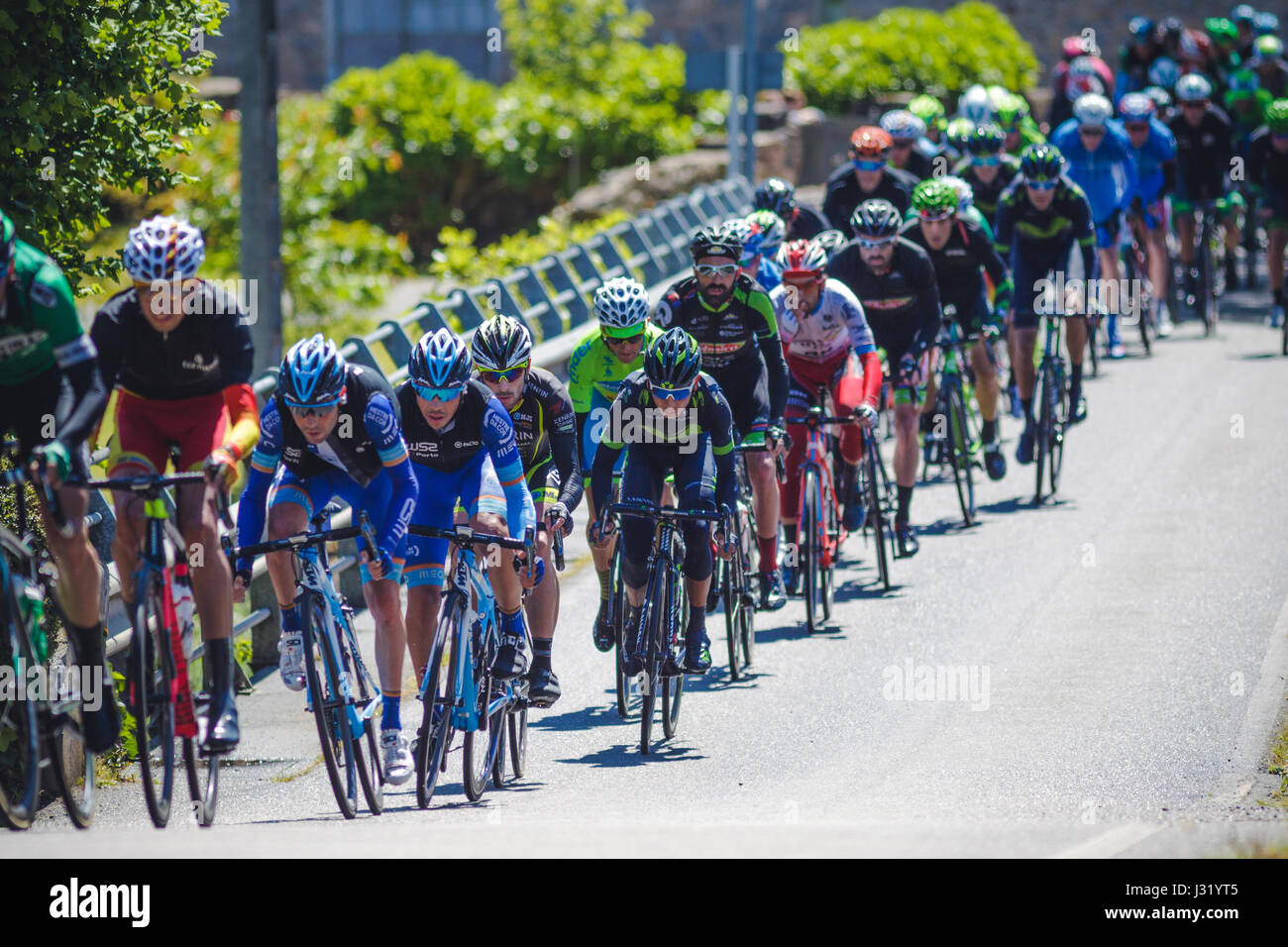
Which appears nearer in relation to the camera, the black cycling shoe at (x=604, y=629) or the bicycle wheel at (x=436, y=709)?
the bicycle wheel at (x=436, y=709)

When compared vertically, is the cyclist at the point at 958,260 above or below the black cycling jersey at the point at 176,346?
above

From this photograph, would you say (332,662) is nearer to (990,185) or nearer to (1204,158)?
(990,185)

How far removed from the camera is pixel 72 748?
27.3 ft

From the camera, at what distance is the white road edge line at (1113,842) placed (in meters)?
6.81

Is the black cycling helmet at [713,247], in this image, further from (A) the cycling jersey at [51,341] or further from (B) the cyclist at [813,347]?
(A) the cycling jersey at [51,341]

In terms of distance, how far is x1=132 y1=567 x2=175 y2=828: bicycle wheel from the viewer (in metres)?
7.53

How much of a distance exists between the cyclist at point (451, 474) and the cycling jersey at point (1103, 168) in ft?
33.3

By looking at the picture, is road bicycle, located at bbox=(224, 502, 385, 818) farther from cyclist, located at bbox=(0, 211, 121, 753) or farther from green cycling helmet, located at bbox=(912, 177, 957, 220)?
green cycling helmet, located at bbox=(912, 177, 957, 220)

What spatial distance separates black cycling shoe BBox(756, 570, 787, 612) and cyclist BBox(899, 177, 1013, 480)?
2820 millimetres

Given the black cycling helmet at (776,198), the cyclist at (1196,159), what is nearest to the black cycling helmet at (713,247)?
the black cycling helmet at (776,198)

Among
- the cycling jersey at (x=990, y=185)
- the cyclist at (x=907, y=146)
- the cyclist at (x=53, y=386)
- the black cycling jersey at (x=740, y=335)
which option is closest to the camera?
the cyclist at (x=53, y=386)

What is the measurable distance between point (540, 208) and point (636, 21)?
180 inches

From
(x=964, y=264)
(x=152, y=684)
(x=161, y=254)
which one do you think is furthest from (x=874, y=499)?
(x=161, y=254)
